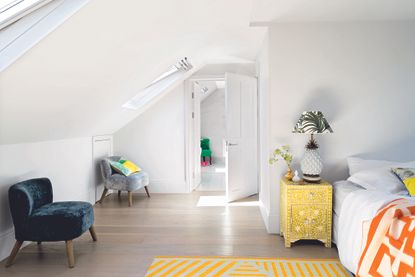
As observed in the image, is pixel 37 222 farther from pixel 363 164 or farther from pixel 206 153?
pixel 206 153

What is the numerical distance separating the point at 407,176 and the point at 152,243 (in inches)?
94.5

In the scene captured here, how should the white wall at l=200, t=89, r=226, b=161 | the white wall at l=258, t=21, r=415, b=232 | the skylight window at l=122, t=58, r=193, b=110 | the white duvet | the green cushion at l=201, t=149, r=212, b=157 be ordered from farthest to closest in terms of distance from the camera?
the white wall at l=200, t=89, r=226, b=161 < the green cushion at l=201, t=149, r=212, b=157 < the skylight window at l=122, t=58, r=193, b=110 < the white wall at l=258, t=21, r=415, b=232 < the white duvet

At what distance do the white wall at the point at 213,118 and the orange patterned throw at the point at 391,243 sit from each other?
7586mm

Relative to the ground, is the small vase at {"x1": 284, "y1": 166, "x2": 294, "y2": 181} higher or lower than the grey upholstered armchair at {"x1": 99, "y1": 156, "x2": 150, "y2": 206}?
higher

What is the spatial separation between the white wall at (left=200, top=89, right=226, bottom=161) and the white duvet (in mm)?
7033

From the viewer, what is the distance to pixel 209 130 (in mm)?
9492

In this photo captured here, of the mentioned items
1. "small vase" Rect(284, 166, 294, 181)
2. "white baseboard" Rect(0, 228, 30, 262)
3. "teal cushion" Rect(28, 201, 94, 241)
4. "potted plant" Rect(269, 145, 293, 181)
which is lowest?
"white baseboard" Rect(0, 228, 30, 262)

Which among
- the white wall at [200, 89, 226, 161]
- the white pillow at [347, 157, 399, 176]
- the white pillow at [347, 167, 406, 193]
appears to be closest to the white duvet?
the white pillow at [347, 167, 406, 193]

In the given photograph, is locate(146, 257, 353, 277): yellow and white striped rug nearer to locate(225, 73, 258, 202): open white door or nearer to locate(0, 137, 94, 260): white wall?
locate(0, 137, 94, 260): white wall

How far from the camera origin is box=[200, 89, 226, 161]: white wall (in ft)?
30.9

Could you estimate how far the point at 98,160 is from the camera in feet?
14.9

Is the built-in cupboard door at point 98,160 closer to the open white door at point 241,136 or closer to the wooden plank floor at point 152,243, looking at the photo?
the wooden plank floor at point 152,243

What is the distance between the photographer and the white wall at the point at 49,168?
260 centimetres

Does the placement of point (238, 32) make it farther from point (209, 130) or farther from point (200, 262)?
point (209, 130)
